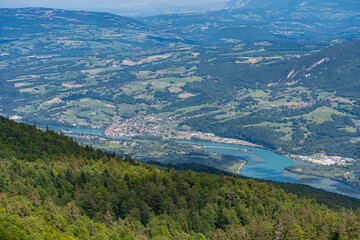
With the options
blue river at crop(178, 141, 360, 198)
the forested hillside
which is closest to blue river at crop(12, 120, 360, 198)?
blue river at crop(178, 141, 360, 198)

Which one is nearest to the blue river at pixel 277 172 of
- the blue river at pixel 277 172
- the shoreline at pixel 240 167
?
the blue river at pixel 277 172

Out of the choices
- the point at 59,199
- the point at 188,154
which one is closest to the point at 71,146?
the point at 59,199

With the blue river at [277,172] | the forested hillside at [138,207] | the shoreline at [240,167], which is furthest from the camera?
Result: the shoreline at [240,167]

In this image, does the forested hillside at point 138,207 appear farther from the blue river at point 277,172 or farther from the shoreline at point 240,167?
the shoreline at point 240,167

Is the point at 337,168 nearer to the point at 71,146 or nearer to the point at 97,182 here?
the point at 71,146

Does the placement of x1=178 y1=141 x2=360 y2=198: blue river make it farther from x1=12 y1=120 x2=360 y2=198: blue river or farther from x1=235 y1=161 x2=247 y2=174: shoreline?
x1=235 y1=161 x2=247 y2=174: shoreline

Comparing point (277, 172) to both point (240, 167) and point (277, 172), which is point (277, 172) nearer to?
point (277, 172)

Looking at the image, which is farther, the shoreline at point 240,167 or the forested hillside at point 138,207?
the shoreline at point 240,167

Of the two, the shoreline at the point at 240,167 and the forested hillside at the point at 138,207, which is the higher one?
the forested hillside at the point at 138,207

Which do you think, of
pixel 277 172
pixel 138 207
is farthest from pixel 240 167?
pixel 138 207
